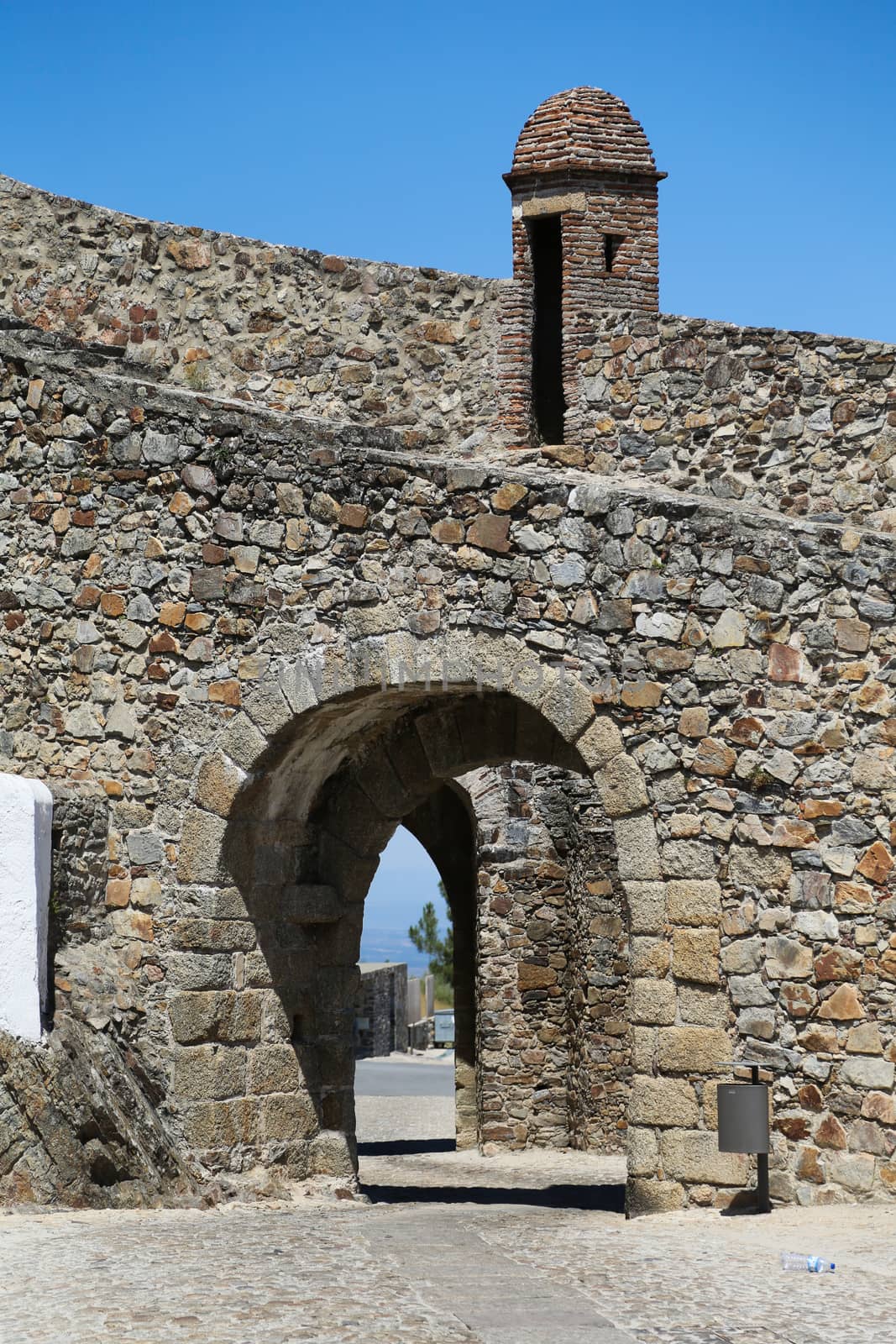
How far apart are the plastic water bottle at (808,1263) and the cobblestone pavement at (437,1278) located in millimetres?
51

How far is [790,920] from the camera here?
734cm

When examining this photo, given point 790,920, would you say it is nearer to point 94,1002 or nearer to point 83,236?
point 94,1002

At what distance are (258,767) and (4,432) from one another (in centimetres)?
223

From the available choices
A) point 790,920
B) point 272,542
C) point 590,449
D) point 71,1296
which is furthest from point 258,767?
point 590,449

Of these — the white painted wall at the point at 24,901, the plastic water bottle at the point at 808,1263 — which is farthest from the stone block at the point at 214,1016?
the plastic water bottle at the point at 808,1263

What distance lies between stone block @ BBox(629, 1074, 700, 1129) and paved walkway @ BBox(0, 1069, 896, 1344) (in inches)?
16.8

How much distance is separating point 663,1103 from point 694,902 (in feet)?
2.97

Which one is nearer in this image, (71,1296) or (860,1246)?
(71,1296)

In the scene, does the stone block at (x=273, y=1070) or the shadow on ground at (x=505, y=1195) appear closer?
the stone block at (x=273, y=1070)

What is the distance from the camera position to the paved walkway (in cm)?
473

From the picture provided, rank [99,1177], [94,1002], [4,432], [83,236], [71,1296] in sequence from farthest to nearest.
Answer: [83,236], [4,432], [94,1002], [99,1177], [71,1296]

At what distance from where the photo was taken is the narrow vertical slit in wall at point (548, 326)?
12.4 metres

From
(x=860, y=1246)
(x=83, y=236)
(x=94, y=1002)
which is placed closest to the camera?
(x=860, y=1246)

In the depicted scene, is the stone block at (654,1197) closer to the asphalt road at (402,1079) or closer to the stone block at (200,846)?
the stone block at (200,846)
